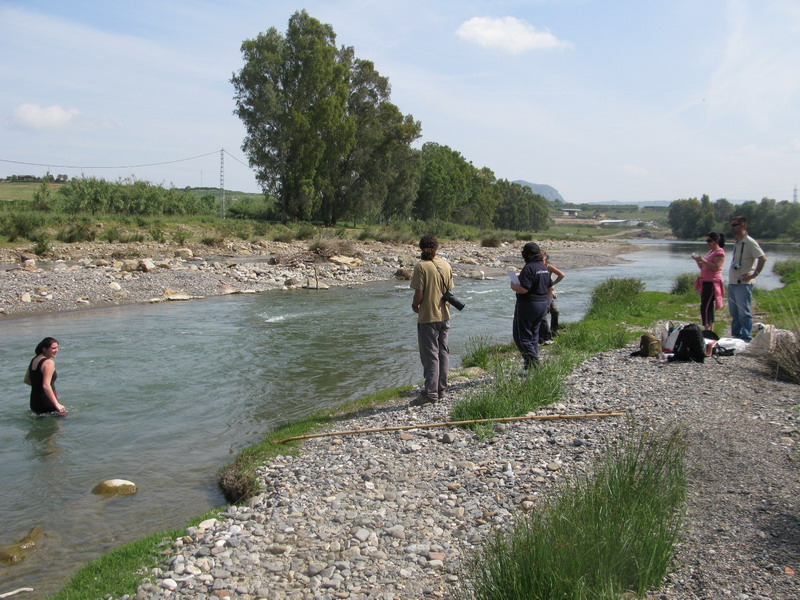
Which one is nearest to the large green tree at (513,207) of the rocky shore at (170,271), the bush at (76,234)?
the rocky shore at (170,271)

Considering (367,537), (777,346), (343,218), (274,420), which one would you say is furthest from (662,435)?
(343,218)

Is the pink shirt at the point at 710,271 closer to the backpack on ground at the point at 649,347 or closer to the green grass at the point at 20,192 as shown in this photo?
the backpack on ground at the point at 649,347

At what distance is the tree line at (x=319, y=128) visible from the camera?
166ft

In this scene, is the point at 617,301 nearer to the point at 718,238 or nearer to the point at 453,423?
the point at 718,238

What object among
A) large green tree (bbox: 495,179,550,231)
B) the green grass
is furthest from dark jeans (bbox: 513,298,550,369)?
large green tree (bbox: 495,179,550,231)

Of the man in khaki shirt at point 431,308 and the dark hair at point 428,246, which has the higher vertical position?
the dark hair at point 428,246

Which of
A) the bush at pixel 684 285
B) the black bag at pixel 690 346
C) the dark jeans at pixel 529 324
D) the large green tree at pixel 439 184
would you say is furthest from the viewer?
the large green tree at pixel 439 184

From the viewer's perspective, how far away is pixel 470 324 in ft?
62.8

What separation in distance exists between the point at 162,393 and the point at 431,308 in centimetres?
561

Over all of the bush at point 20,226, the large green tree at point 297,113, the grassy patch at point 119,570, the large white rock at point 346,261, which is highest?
the large green tree at point 297,113

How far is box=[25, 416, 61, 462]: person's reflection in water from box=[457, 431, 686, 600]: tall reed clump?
647cm

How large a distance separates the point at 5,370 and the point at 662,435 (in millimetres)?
12415

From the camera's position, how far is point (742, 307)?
39.3 feet

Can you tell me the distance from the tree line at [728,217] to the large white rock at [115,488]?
10334cm
